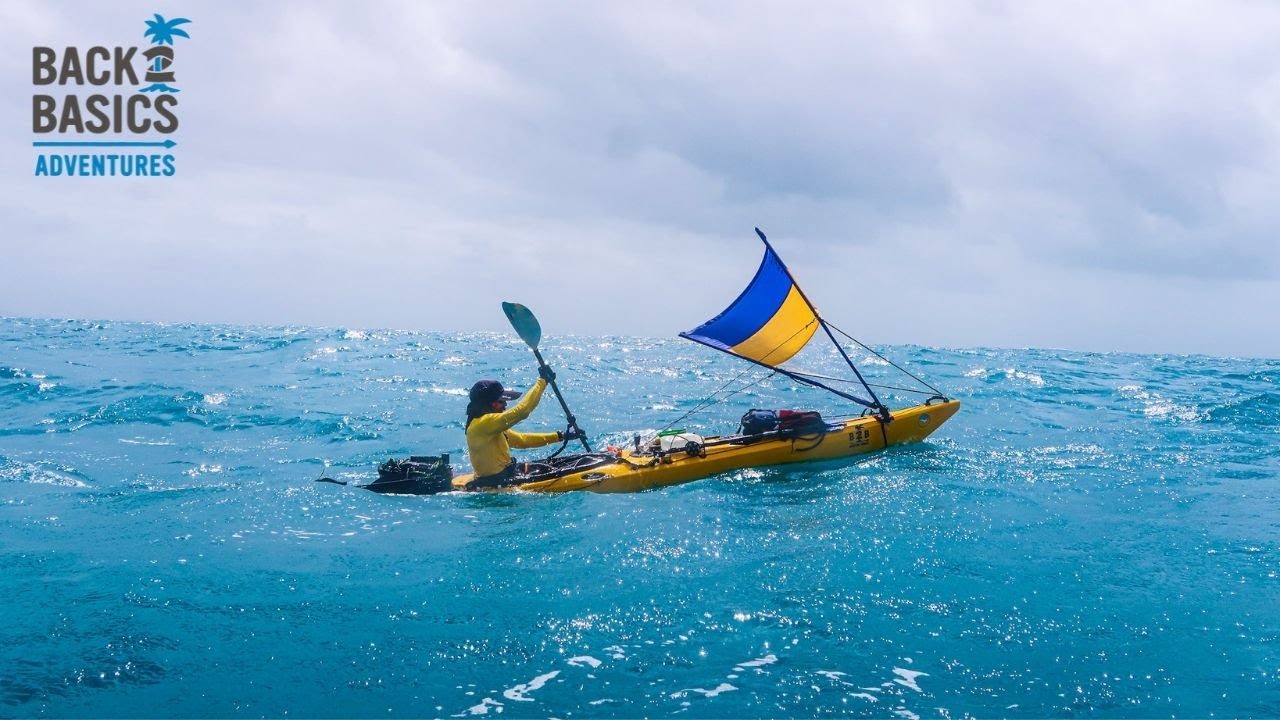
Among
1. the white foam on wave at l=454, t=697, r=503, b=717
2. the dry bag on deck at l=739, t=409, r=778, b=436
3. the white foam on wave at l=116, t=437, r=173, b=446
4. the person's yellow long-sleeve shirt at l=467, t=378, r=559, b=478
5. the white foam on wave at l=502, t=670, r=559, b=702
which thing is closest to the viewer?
the white foam on wave at l=454, t=697, r=503, b=717

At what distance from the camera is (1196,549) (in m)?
8.91

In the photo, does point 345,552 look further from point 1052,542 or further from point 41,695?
point 1052,542

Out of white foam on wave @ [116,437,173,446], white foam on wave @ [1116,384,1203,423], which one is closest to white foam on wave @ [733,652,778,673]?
white foam on wave @ [116,437,173,446]

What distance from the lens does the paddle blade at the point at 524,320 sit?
13.7 metres

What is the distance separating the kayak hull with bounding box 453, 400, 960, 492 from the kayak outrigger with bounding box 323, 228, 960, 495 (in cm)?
2

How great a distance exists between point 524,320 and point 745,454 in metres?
4.81

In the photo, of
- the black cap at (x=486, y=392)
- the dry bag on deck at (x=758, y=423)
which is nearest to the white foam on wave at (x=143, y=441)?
the black cap at (x=486, y=392)

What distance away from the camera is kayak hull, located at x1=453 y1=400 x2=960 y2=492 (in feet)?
38.7

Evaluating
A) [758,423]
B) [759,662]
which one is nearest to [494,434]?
[758,423]

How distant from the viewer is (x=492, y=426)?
11148 millimetres

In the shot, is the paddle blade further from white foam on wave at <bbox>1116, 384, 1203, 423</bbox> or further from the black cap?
white foam on wave at <bbox>1116, 384, 1203, 423</bbox>

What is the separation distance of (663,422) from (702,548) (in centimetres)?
1102

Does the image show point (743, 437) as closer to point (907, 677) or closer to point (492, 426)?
point (492, 426)

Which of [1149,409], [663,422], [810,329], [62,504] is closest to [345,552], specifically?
[62,504]
